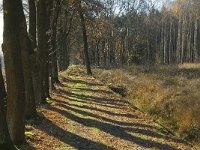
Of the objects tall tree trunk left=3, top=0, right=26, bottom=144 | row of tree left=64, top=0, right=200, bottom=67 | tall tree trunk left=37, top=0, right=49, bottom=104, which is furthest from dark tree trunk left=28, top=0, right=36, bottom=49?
row of tree left=64, top=0, right=200, bottom=67

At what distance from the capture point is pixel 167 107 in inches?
701

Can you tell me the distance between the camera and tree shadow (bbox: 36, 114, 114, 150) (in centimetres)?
1141

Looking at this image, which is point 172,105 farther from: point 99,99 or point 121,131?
point 99,99

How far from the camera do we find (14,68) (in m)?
10.8

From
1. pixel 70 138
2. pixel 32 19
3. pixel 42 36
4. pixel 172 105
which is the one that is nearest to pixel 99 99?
pixel 42 36

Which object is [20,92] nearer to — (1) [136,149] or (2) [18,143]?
(2) [18,143]

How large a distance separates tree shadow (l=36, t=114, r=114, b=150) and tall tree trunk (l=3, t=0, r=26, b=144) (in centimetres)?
144

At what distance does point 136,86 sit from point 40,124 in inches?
472

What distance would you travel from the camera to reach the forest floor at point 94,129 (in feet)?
37.9

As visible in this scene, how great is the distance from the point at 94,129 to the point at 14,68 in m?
4.04

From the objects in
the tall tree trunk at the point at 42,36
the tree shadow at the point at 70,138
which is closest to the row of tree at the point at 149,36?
the tall tree trunk at the point at 42,36

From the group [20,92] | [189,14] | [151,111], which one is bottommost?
[151,111]

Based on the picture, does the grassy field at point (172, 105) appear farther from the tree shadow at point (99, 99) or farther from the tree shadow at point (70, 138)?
the tree shadow at point (70, 138)

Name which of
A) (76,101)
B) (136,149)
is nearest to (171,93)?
(76,101)
